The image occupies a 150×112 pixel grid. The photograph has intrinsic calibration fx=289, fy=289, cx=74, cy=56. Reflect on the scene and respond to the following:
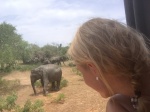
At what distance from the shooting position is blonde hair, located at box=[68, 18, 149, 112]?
0.52 metres

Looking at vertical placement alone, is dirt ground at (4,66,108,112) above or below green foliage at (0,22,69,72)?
below

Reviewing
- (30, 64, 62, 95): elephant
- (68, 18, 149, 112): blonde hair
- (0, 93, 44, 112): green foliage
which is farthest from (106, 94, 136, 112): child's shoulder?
(30, 64, 62, 95): elephant

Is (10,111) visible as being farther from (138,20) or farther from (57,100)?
(138,20)

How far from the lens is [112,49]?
524 millimetres

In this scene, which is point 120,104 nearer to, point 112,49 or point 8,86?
point 112,49

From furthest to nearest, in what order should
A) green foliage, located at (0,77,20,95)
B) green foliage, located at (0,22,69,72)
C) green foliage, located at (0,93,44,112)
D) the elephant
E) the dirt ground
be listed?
1. green foliage, located at (0,22,69,72)
2. green foliage, located at (0,77,20,95)
3. the elephant
4. the dirt ground
5. green foliage, located at (0,93,44,112)

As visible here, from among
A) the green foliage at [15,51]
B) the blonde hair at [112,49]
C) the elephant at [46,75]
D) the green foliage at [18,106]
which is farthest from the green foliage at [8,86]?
the blonde hair at [112,49]

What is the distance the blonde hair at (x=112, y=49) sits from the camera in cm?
52

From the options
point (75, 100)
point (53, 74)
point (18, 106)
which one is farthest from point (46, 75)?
point (18, 106)

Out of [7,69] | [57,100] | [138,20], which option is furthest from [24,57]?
[138,20]

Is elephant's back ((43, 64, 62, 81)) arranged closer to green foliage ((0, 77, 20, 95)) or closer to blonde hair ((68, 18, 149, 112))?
green foliage ((0, 77, 20, 95))

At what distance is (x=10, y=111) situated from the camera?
3.89 m

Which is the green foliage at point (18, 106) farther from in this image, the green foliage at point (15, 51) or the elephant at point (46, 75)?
the green foliage at point (15, 51)

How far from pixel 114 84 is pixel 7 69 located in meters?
9.11
